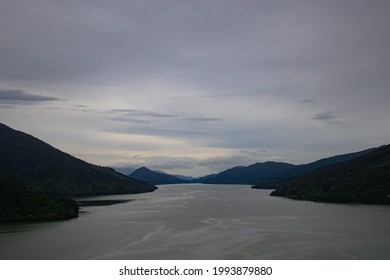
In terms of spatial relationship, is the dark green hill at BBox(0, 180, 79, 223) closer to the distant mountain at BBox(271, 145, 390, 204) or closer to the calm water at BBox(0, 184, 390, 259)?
the calm water at BBox(0, 184, 390, 259)

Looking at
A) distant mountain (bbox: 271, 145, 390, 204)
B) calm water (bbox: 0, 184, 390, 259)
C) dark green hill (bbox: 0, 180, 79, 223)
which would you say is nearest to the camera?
calm water (bbox: 0, 184, 390, 259)

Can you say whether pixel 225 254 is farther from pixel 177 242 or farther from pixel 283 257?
pixel 177 242

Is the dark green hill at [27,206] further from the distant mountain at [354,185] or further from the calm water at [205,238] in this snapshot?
the distant mountain at [354,185]

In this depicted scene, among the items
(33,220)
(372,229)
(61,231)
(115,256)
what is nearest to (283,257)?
(115,256)

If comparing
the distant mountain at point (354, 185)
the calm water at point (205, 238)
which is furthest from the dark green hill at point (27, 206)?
the distant mountain at point (354, 185)

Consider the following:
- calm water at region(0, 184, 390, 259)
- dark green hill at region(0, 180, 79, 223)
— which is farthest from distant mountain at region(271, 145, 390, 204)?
dark green hill at region(0, 180, 79, 223)

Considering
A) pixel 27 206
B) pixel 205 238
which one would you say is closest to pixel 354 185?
pixel 205 238
